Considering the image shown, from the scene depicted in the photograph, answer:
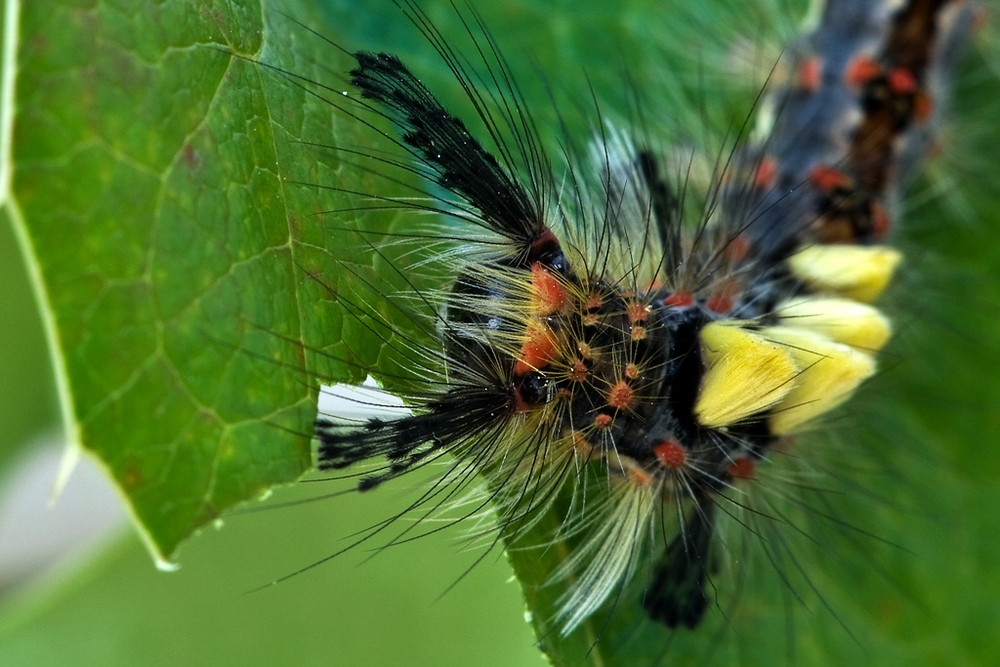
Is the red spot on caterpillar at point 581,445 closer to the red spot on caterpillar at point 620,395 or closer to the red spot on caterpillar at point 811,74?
the red spot on caterpillar at point 620,395

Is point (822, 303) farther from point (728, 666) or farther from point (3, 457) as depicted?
point (3, 457)

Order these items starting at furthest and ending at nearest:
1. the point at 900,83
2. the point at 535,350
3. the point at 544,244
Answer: the point at 900,83 → the point at 544,244 → the point at 535,350

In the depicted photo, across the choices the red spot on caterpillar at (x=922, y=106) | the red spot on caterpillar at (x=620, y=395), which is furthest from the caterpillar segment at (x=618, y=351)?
the red spot on caterpillar at (x=922, y=106)

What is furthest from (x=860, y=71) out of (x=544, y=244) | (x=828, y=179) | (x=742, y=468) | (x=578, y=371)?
(x=578, y=371)

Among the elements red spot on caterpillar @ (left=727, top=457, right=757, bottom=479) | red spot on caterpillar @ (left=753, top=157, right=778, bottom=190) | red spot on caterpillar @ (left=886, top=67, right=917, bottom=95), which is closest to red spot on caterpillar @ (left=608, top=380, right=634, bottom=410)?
red spot on caterpillar @ (left=727, top=457, right=757, bottom=479)

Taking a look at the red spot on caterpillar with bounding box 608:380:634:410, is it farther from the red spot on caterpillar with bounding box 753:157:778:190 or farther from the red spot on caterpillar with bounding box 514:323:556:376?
the red spot on caterpillar with bounding box 753:157:778:190

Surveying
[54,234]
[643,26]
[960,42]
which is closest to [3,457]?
[54,234]

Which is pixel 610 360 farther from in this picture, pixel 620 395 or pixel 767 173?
pixel 767 173
